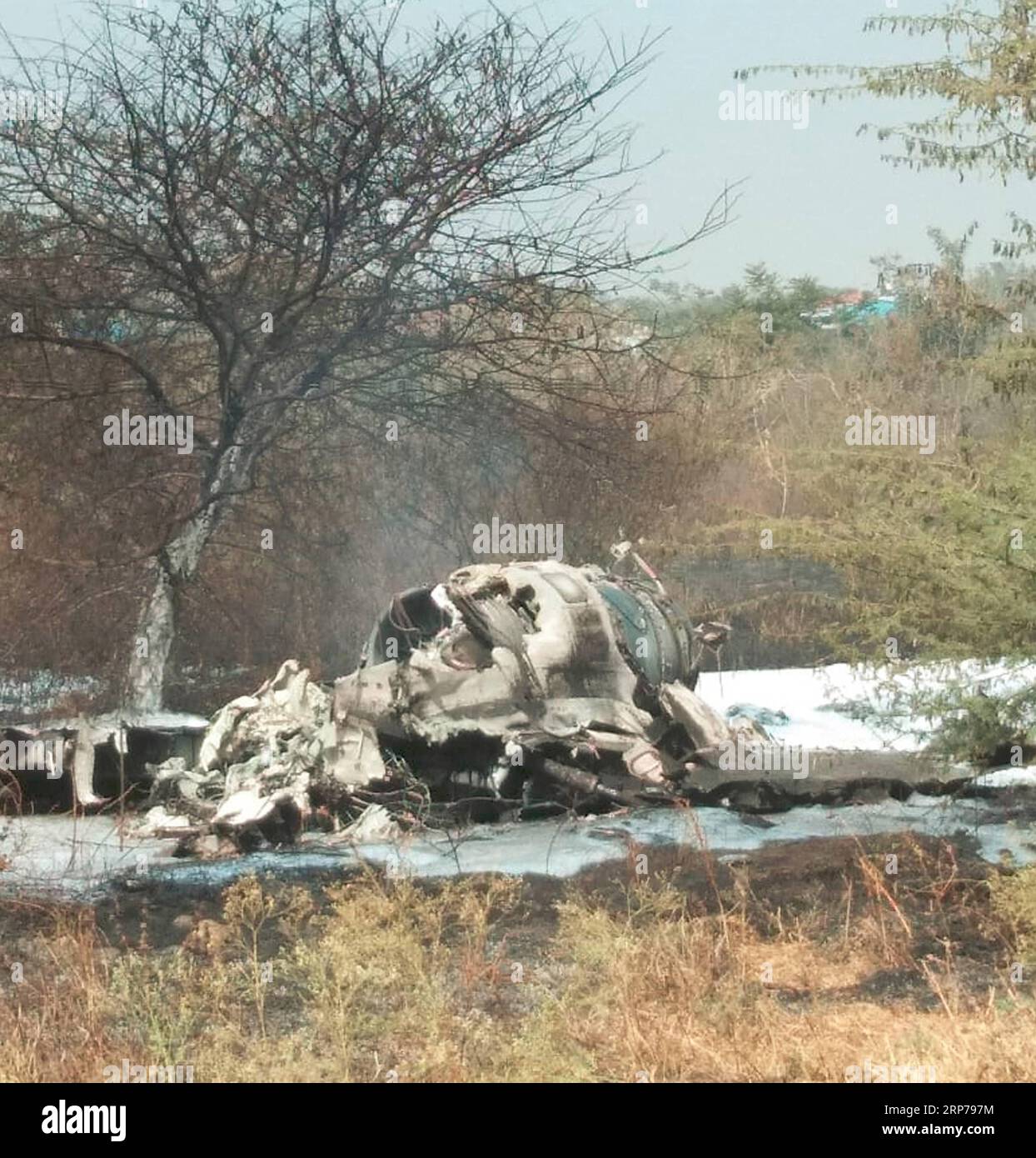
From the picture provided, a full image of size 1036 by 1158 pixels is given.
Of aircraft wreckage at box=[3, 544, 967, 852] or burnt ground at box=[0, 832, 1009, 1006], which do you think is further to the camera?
aircraft wreckage at box=[3, 544, 967, 852]

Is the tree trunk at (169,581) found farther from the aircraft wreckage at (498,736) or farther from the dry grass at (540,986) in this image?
the dry grass at (540,986)

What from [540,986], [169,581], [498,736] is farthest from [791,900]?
[169,581]

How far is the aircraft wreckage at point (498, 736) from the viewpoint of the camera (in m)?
7.32

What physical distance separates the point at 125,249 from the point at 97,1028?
162 inches

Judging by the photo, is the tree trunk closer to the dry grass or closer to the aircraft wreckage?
the aircraft wreckage

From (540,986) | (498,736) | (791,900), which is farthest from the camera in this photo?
(498,736)

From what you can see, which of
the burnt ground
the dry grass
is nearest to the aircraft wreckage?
the burnt ground

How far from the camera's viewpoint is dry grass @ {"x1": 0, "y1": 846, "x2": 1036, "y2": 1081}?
17.3 feet

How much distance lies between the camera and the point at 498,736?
7.40 meters

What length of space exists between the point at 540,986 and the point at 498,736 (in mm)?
1645

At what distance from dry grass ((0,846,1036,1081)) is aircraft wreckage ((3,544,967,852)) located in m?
0.55

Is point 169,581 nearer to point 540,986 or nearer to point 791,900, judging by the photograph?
point 540,986

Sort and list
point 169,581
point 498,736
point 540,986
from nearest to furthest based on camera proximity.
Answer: point 540,986 < point 498,736 < point 169,581

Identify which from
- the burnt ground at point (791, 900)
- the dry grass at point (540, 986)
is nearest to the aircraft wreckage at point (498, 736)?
the burnt ground at point (791, 900)
